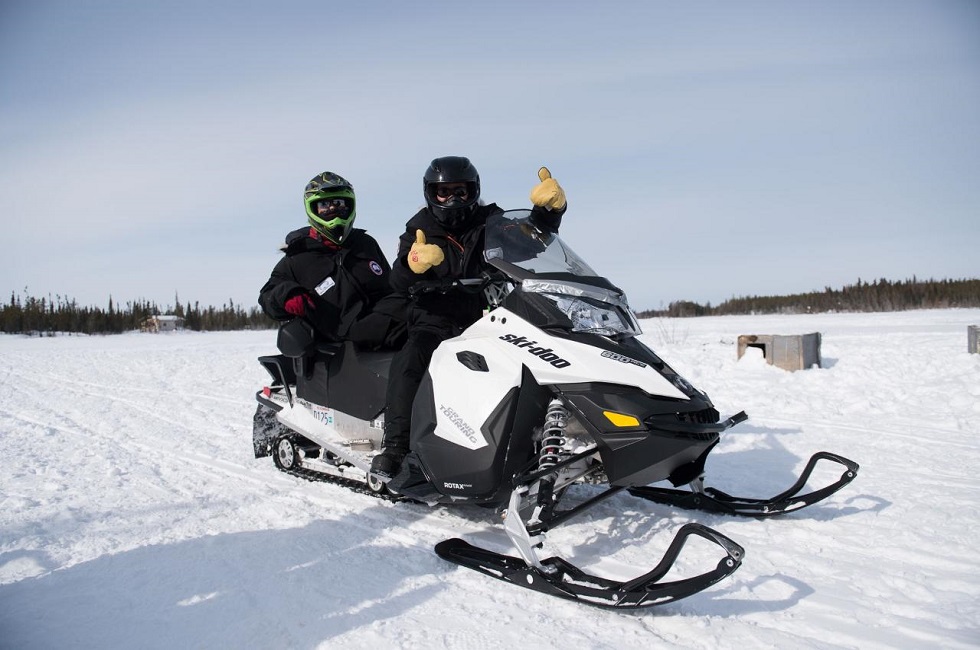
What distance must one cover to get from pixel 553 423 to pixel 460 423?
52 cm

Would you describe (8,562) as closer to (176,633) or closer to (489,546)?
(176,633)

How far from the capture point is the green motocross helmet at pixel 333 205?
461cm

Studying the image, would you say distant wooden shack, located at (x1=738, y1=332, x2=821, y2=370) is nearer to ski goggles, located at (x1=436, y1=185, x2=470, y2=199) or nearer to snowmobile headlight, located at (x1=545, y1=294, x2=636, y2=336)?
ski goggles, located at (x1=436, y1=185, x2=470, y2=199)

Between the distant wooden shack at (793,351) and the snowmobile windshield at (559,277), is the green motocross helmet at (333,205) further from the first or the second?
the distant wooden shack at (793,351)

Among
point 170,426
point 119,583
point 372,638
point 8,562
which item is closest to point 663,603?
point 372,638

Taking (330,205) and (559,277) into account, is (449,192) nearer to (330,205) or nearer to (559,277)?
(559,277)

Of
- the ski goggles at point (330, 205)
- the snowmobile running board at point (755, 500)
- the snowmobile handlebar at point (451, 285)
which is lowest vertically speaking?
the snowmobile running board at point (755, 500)

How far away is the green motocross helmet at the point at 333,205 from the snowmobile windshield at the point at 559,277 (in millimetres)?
1699

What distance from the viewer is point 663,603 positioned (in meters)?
2.32

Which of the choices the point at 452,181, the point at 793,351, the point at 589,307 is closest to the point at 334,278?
the point at 452,181

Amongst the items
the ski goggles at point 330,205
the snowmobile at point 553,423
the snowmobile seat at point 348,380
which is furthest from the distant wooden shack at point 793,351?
the ski goggles at point 330,205

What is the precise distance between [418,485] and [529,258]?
1.28 m

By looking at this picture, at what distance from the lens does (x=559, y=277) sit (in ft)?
9.86

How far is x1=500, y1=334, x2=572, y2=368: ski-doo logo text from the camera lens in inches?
113
